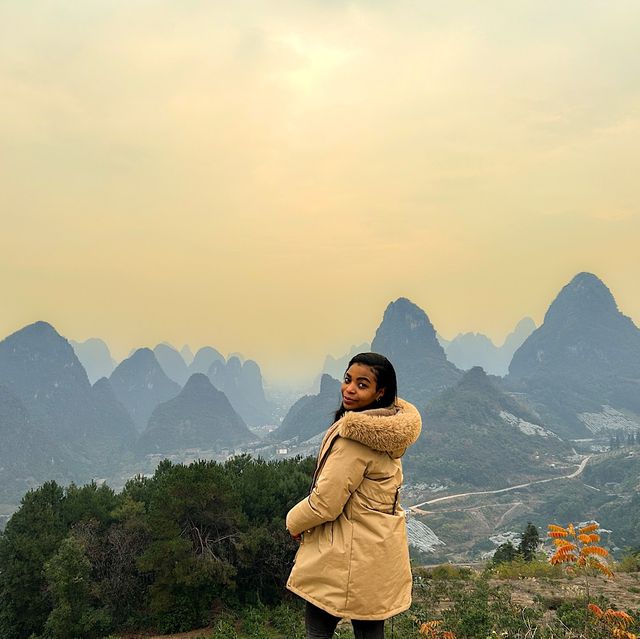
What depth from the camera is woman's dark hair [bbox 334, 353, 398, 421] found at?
2.61m

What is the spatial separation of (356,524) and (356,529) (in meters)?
0.02

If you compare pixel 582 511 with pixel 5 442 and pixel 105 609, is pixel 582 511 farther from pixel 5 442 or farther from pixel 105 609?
pixel 5 442

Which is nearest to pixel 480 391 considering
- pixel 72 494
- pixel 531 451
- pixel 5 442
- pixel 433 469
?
pixel 531 451

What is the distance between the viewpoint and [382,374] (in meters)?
2.63

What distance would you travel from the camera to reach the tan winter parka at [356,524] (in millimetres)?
2334

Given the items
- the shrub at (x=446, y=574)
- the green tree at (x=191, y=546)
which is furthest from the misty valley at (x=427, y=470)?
the shrub at (x=446, y=574)

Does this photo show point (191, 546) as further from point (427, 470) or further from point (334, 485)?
point (427, 470)

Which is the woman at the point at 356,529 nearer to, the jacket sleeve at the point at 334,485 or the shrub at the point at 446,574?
the jacket sleeve at the point at 334,485

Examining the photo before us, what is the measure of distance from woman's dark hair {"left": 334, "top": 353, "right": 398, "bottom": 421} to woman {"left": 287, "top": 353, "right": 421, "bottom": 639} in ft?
0.23

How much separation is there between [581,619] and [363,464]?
17.3ft

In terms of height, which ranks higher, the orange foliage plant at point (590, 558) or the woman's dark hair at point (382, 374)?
the woman's dark hair at point (382, 374)

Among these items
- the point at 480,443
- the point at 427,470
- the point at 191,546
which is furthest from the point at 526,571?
the point at 480,443

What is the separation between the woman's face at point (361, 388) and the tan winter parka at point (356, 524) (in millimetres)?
157

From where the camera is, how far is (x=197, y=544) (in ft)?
41.7
